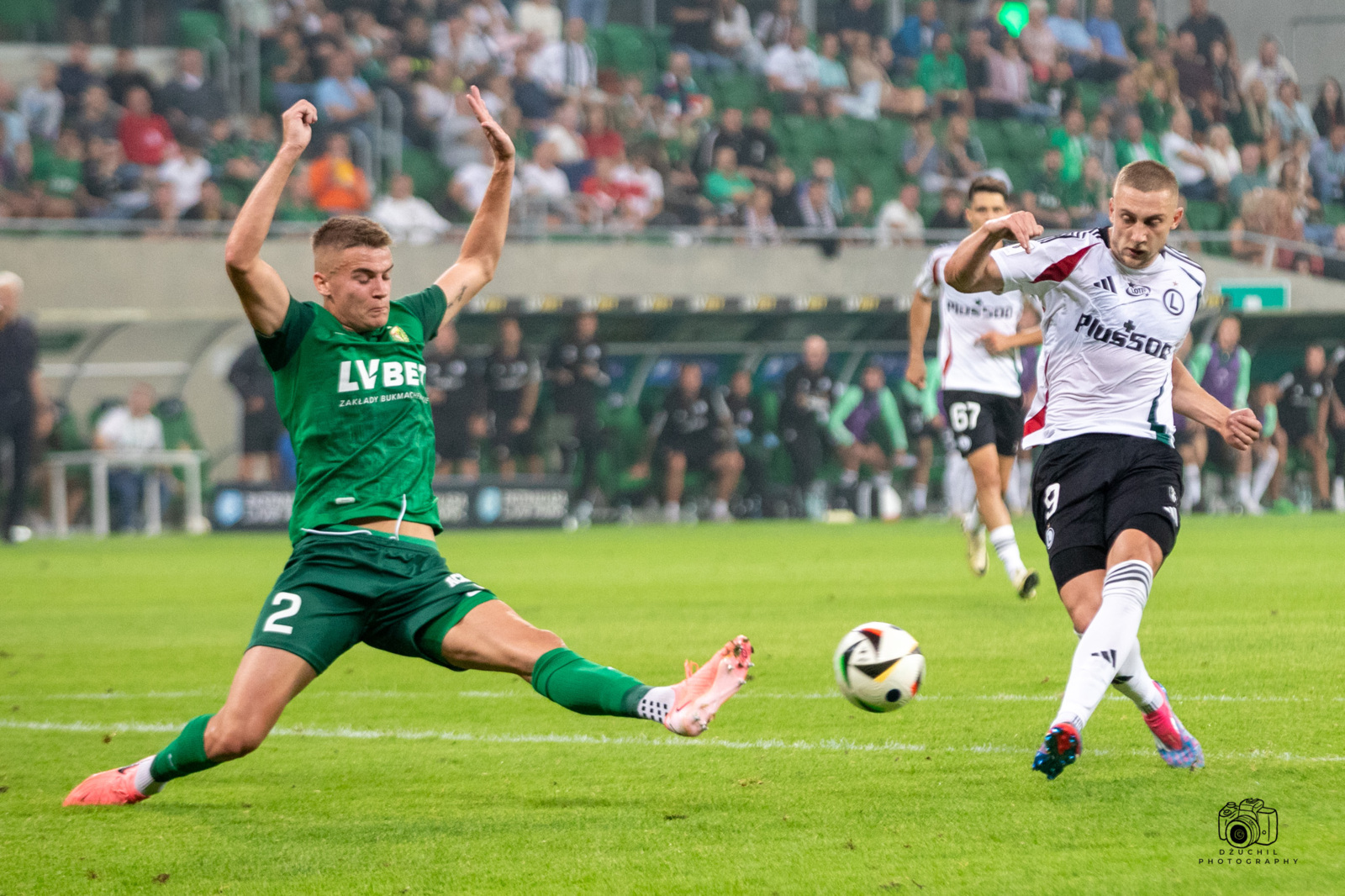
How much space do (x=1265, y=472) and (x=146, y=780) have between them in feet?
63.3

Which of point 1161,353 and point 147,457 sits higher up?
point 1161,353

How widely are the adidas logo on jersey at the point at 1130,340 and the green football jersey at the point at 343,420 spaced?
6.98 ft

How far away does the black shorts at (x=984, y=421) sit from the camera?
10672mm

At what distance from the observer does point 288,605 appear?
4711 mm

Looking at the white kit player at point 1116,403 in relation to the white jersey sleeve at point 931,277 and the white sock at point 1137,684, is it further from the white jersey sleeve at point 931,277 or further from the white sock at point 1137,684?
the white jersey sleeve at point 931,277

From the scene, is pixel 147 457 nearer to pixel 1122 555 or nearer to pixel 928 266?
pixel 928 266

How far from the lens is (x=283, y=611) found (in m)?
4.70

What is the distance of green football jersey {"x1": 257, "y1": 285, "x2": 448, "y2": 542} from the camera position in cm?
489

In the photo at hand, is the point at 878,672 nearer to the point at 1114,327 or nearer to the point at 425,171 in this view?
the point at 1114,327

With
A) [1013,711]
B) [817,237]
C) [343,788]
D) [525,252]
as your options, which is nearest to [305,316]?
[343,788]

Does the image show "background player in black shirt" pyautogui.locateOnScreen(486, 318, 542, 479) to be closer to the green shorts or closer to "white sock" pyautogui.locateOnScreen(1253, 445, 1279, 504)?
"white sock" pyautogui.locateOnScreen(1253, 445, 1279, 504)

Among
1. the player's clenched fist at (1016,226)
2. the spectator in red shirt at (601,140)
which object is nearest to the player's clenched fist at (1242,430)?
the player's clenched fist at (1016,226)

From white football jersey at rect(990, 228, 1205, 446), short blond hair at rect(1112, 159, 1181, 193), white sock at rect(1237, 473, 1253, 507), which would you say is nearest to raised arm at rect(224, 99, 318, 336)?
white football jersey at rect(990, 228, 1205, 446)

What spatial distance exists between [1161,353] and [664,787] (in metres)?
2.07
